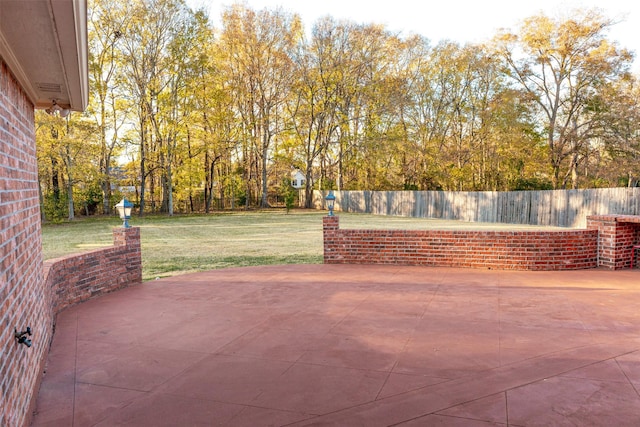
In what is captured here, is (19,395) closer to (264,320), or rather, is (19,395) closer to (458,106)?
(264,320)

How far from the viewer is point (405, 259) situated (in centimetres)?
Result: 794

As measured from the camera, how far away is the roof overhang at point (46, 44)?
1933 millimetres

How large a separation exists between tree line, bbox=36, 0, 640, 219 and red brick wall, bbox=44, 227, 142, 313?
58.5 feet

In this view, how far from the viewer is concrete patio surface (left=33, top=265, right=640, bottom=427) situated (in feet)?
9.04

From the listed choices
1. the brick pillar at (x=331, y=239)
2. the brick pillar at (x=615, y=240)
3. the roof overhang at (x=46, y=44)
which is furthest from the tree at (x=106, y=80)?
the brick pillar at (x=615, y=240)

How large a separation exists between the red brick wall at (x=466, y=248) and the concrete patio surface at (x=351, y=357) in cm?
116

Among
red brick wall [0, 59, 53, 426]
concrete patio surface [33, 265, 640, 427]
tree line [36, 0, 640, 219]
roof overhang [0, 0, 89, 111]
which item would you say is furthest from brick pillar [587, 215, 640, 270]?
tree line [36, 0, 640, 219]

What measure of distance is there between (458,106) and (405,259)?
2704cm

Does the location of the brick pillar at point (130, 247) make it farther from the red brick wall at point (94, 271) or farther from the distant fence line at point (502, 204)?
the distant fence line at point (502, 204)

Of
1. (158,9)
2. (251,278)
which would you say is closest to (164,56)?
(158,9)

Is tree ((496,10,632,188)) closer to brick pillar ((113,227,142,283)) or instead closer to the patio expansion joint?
the patio expansion joint

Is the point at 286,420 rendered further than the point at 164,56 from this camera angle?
No

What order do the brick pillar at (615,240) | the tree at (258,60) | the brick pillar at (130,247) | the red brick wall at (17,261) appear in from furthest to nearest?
1. the tree at (258,60)
2. the brick pillar at (615,240)
3. the brick pillar at (130,247)
4. the red brick wall at (17,261)

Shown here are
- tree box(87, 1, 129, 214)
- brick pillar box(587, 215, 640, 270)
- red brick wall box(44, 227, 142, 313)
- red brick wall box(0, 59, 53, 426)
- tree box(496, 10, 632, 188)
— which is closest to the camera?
red brick wall box(0, 59, 53, 426)
